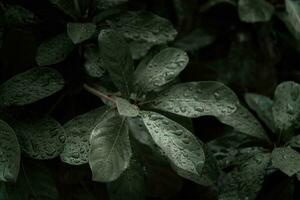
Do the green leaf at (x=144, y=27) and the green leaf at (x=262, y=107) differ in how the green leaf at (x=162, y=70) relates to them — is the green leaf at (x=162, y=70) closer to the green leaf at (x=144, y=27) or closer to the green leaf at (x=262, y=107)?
the green leaf at (x=144, y=27)

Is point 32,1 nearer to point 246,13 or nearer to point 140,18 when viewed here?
point 140,18

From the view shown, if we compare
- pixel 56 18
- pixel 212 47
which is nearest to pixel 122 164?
pixel 56 18

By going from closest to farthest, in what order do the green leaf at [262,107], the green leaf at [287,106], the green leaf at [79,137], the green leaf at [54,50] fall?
the green leaf at [79,137], the green leaf at [54,50], the green leaf at [287,106], the green leaf at [262,107]

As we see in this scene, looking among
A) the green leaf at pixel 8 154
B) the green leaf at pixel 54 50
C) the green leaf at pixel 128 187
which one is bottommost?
the green leaf at pixel 128 187

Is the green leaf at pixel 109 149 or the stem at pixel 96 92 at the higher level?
the green leaf at pixel 109 149

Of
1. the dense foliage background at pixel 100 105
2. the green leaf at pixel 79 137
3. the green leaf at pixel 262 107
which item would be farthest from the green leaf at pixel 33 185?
the green leaf at pixel 262 107

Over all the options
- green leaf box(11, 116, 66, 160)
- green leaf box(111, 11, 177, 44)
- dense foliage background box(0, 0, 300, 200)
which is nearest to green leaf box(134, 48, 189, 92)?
dense foliage background box(0, 0, 300, 200)
